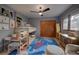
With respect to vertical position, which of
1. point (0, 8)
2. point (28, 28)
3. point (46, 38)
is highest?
point (0, 8)

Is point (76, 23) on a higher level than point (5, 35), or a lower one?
higher

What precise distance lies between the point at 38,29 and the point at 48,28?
14cm

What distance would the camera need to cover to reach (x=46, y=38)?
1.15 metres

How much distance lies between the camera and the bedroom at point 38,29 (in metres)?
0.96

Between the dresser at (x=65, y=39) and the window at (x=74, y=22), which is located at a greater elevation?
the window at (x=74, y=22)

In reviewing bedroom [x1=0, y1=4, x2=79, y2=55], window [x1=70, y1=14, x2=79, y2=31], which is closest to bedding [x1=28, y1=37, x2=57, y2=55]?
bedroom [x1=0, y1=4, x2=79, y2=55]

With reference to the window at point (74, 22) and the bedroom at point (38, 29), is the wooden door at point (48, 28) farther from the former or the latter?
the window at point (74, 22)

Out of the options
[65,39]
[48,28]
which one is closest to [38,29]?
[48,28]

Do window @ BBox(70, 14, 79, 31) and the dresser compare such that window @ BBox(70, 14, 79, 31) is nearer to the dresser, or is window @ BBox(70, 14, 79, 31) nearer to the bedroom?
the bedroom

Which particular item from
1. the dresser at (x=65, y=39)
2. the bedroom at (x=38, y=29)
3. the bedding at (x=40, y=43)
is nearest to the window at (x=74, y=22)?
the bedroom at (x=38, y=29)

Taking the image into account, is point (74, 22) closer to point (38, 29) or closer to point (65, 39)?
point (65, 39)
